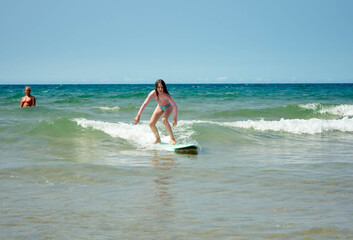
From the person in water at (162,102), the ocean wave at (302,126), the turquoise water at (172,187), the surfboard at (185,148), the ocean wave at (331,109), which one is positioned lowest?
the turquoise water at (172,187)

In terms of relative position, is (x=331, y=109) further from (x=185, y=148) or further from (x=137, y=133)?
(x=185, y=148)

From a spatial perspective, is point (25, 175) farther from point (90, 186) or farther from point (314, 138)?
point (314, 138)

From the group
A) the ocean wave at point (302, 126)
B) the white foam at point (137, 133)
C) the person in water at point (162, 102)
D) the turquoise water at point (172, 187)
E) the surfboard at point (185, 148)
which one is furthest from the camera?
the ocean wave at point (302, 126)

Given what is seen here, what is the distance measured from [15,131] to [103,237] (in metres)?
8.78

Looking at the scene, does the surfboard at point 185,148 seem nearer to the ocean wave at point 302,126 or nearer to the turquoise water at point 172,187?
the turquoise water at point 172,187

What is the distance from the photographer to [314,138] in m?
11.3

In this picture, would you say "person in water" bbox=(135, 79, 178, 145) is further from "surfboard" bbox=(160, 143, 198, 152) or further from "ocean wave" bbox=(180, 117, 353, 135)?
"ocean wave" bbox=(180, 117, 353, 135)

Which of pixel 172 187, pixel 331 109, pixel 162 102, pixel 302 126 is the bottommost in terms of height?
pixel 172 187

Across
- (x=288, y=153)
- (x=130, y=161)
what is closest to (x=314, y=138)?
(x=288, y=153)

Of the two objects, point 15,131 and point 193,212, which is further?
point 15,131

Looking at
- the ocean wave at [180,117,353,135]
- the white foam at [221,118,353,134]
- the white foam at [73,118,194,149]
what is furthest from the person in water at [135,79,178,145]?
the white foam at [221,118,353,134]

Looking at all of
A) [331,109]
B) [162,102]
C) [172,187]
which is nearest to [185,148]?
[162,102]

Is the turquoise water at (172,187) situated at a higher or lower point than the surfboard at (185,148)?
lower

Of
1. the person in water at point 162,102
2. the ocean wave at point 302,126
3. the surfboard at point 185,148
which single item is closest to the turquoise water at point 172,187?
the surfboard at point 185,148
